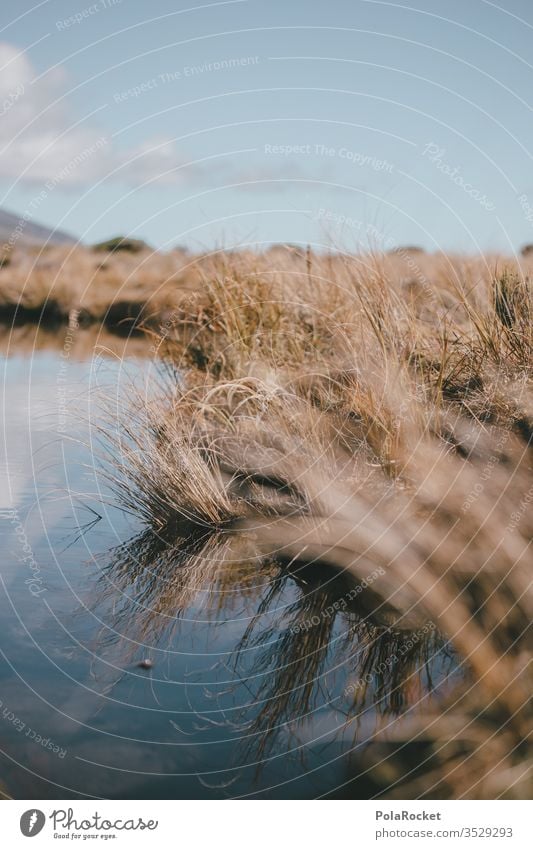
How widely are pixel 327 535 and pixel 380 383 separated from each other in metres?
0.93

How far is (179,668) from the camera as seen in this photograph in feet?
11.3

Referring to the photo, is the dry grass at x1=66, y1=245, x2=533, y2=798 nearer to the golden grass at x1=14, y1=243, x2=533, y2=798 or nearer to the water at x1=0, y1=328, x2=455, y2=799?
the golden grass at x1=14, y1=243, x2=533, y2=798

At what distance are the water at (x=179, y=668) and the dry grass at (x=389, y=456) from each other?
0.46 ft

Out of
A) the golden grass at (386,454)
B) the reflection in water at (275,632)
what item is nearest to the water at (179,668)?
the reflection in water at (275,632)

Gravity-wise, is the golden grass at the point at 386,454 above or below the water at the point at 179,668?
above

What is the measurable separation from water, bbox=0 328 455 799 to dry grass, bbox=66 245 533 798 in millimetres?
140

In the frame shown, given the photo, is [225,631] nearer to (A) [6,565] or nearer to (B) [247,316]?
(A) [6,565]

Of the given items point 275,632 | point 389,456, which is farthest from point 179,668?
point 389,456

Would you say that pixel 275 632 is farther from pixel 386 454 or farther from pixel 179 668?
pixel 386 454

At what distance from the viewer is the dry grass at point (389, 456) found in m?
2.74

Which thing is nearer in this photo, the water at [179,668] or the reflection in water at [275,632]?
the water at [179,668]

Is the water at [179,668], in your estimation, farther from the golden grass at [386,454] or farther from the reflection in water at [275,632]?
the golden grass at [386,454]

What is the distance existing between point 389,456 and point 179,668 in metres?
1.58

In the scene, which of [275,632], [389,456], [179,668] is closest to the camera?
[179,668]
